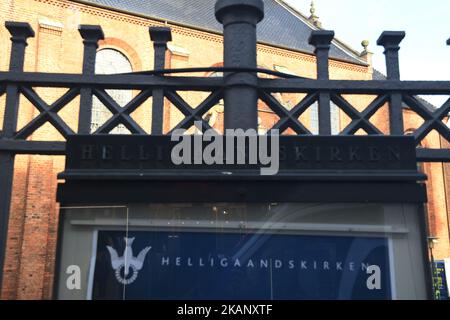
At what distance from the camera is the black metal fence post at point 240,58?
2637 mm

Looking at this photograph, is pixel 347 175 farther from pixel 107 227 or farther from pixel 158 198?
pixel 107 227

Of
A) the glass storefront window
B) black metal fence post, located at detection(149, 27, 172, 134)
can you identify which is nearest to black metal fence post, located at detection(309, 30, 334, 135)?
the glass storefront window

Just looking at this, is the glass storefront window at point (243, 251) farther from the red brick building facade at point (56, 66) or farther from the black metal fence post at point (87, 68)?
the red brick building facade at point (56, 66)

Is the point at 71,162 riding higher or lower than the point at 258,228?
higher

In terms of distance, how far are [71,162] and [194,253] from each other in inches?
34.5

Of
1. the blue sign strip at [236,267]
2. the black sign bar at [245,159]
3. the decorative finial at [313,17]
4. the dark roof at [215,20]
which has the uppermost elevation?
the decorative finial at [313,17]

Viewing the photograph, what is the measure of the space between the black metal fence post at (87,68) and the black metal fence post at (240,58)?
842mm

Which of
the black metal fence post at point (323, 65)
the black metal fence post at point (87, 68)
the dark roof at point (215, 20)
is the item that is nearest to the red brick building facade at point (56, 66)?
the dark roof at point (215, 20)

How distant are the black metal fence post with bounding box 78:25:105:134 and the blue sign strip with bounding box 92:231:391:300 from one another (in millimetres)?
724

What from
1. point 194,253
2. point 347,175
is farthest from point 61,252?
point 347,175

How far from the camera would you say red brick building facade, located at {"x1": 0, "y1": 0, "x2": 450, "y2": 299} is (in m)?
13.6

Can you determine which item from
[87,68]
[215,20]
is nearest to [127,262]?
[87,68]

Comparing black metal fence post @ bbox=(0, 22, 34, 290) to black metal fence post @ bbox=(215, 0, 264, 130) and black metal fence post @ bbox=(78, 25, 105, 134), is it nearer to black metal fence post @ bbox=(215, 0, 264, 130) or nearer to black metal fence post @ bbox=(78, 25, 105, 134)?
black metal fence post @ bbox=(78, 25, 105, 134)

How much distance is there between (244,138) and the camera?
2424 millimetres
